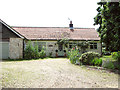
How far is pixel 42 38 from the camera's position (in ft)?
57.2

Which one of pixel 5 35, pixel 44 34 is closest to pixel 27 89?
pixel 5 35

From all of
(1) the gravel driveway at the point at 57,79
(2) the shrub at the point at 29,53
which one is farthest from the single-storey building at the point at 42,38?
(1) the gravel driveway at the point at 57,79

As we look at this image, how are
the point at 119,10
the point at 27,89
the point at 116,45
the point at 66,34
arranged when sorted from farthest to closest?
the point at 66,34
the point at 116,45
the point at 119,10
the point at 27,89

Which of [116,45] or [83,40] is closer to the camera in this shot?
[116,45]

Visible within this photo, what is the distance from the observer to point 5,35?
13.7 metres

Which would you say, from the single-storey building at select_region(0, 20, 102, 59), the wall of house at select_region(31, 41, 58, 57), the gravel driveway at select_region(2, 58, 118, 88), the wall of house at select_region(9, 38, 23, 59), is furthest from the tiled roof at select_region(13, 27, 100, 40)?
the gravel driveway at select_region(2, 58, 118, 88)

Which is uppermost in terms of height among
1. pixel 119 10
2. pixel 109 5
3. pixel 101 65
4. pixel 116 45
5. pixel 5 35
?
pixel 109 5

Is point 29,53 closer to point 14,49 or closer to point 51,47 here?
point 14,49

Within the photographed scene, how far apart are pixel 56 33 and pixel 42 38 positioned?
3060 millimetres

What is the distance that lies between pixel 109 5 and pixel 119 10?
825 mm

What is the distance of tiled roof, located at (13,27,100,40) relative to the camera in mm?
18020

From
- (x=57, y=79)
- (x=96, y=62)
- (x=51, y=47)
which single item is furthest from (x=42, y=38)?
(x=57, y=79)

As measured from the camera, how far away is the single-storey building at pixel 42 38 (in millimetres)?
13672

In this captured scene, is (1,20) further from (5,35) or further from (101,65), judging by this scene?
(101,65)
